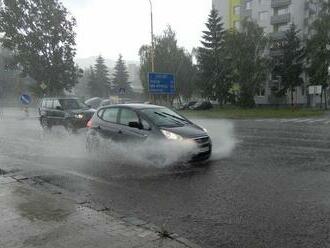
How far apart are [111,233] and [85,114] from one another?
15256 mm

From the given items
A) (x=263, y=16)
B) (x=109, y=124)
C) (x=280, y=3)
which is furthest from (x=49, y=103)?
(x=263, y=16)

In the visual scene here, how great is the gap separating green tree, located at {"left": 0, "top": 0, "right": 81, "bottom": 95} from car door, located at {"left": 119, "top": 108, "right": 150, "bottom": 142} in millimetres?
34919

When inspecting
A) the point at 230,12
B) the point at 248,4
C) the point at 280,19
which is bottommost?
the point at 280,19

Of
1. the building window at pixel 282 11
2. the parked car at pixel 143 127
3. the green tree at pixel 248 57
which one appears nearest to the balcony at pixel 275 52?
the green tree at pixel 248 57

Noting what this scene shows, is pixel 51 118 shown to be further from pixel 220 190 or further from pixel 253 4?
pixel 253 4

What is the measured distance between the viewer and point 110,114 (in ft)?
39.3

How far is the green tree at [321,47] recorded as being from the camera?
48906mm

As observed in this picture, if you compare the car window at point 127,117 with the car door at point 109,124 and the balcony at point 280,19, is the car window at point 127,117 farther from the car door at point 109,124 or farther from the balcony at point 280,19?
the balcony at point 280,19

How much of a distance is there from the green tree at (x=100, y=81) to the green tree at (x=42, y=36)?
148 feet

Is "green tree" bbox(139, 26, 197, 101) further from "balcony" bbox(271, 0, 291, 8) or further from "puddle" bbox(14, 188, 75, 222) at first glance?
"puddle" bbox(14, 188, 75, 222)

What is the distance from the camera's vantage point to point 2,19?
4512 centimetres

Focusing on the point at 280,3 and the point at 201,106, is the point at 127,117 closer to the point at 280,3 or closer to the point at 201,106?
the point at 201,106

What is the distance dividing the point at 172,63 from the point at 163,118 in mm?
53081

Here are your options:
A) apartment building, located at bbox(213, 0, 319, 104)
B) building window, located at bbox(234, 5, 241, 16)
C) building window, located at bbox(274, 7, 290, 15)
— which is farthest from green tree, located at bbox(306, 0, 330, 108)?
building window, located at bbox(234, 5, 241, 16)
